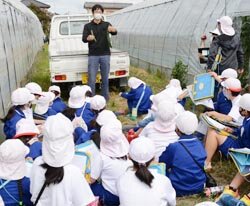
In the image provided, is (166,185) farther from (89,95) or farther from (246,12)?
(246,12)

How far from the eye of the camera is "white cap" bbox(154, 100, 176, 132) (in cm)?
388

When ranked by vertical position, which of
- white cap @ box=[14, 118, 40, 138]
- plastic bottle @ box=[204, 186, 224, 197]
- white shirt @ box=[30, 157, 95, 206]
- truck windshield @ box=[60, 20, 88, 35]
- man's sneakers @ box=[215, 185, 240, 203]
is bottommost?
plastic bottle @ box=[204, 186, 224, 197]

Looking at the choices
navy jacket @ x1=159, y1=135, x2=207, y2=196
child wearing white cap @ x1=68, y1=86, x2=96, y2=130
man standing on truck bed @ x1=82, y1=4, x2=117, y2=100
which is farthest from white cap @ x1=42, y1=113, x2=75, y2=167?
man standing on truck bed @ x1=82, y1=4, x2=117, y2=100

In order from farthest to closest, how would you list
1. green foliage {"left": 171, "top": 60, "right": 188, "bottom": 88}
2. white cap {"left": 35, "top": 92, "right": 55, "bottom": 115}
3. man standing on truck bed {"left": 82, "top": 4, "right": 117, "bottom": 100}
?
green foliage {"left": 171, "top": 60, "right": 188, "bottom": 88} < man standing on truck bed {"left": 82, "top": 4, "right": 117, "bottom": 100} < white cap {"left": 35, "top": 92, "right": 55, "bottom": 115}

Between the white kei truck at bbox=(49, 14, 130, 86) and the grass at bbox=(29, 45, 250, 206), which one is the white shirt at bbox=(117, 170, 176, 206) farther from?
the white kei truck at bbox=(49, 14, 130, 86)

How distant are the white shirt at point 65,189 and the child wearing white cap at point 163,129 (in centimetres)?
128

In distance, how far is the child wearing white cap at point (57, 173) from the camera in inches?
106

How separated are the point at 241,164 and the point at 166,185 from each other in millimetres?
976

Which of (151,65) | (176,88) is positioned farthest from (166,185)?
(151,65)

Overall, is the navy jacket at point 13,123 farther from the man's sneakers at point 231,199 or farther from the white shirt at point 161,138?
the man's sneakers at point 231,199

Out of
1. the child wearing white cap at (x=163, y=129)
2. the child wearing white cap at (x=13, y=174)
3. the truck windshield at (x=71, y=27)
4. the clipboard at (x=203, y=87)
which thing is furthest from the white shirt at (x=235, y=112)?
the truck windshield at (x=71, y=27)

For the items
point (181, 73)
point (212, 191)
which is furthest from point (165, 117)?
point (181, 73)

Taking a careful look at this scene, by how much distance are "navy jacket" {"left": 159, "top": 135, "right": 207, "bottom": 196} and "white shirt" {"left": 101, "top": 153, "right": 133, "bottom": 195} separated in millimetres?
508

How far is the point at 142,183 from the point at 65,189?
606 millimetres
